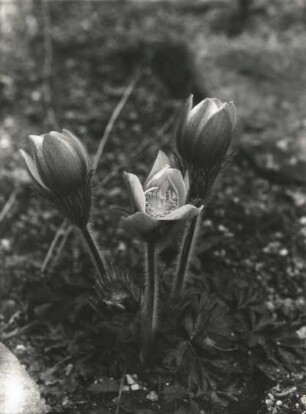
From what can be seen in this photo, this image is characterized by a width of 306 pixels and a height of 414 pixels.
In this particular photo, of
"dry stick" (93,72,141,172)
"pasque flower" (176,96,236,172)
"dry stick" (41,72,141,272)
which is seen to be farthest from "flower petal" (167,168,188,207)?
"dry stick" (93,72,141,172)

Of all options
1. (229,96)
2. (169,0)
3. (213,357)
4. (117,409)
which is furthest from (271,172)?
(169,0)

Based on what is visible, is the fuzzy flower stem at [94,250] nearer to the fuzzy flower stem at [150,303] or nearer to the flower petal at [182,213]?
the fuzzy flower stem at [150,303]


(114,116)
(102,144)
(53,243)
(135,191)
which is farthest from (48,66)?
(135,191)

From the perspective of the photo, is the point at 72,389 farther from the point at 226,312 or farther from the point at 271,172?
the point at 271,172

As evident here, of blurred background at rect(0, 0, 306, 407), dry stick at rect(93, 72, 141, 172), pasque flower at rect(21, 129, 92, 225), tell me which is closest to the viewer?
pasque flower at rect(21, 129, 92, 225)

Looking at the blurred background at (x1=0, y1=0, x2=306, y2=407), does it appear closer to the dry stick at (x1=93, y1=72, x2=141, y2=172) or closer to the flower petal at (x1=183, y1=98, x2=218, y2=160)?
the dry stick at (x1=93, y1=72, x2=141, y2=172)

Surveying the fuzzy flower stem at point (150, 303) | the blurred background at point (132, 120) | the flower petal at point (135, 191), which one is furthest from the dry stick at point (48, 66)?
the flower petal at point (135, 191)
